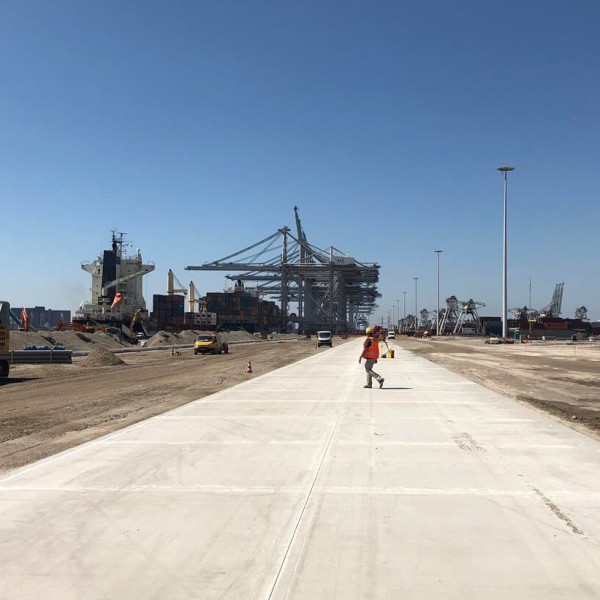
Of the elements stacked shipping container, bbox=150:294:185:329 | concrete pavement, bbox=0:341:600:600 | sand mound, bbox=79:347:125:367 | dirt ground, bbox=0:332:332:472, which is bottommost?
sand mound, bbox=79:347:125:367

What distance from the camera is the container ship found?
342 ft

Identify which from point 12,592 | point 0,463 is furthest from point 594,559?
point 0,463

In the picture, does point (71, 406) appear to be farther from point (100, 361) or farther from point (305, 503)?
point (100, 361)

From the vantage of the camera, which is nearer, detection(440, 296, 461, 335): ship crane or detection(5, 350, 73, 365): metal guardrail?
detection(5, 350, 73, 365): metal guardrail

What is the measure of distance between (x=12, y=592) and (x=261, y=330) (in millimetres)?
151744

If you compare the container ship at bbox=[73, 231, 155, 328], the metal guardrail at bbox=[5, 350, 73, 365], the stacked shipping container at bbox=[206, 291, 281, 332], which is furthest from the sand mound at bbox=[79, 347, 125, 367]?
the stacked shipping container at bbox=[206, 291, 281, 332]

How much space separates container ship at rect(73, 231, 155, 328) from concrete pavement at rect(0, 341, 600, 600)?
3858 inches

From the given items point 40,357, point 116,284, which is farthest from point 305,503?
point 116,284

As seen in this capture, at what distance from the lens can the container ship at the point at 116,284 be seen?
104312 mm

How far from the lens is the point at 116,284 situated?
11175cm

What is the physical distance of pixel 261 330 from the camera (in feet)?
510

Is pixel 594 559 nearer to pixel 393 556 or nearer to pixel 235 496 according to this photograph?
pixel 393 556

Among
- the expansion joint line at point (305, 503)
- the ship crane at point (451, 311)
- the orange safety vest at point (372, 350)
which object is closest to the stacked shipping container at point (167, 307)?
the ship crane at point (451, 311)

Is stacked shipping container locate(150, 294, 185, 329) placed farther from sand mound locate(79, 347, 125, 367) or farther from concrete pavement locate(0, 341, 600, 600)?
concrete pavement locate(0, 341, 600, 600)
